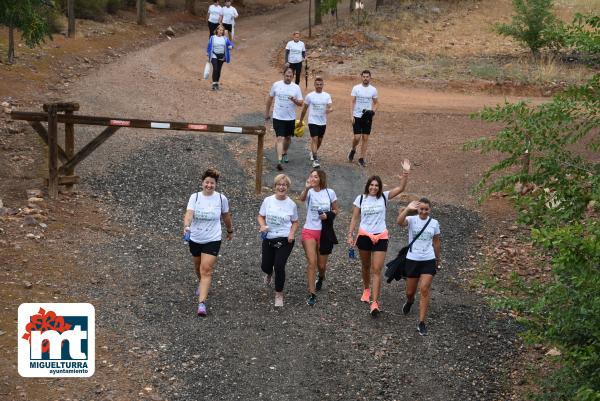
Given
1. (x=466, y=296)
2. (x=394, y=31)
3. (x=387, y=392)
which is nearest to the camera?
(x=387, y=392)

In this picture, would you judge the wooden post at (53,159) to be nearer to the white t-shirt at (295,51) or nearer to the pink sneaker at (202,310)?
the pink sneaker at (202,310)

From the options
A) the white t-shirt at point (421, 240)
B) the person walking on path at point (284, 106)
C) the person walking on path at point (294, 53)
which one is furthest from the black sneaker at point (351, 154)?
the white t-shirt at point (421, 240)

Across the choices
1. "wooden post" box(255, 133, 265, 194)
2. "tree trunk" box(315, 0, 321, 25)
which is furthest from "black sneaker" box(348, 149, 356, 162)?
"tree trunk" box(315, 0, 321, 25)

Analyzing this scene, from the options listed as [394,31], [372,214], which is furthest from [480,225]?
[394,31]

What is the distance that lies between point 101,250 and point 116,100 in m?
9.68

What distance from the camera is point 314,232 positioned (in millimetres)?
11281

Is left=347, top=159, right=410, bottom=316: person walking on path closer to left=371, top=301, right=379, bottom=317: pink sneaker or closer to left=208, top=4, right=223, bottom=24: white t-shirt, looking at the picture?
left=371, top=301, right=379, bottom=317: pink sneaker

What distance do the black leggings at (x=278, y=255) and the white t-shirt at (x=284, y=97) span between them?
5.75 metres

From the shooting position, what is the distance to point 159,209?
14.7m

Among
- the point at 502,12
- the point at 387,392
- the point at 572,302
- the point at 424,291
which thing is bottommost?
the point at 387,392

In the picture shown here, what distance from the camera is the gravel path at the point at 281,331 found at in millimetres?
9594

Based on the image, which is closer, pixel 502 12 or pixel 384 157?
pixel 384 157

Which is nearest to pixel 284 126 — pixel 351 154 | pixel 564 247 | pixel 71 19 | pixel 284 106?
pixel 284 106

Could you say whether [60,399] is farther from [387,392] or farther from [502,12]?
[502,12]
